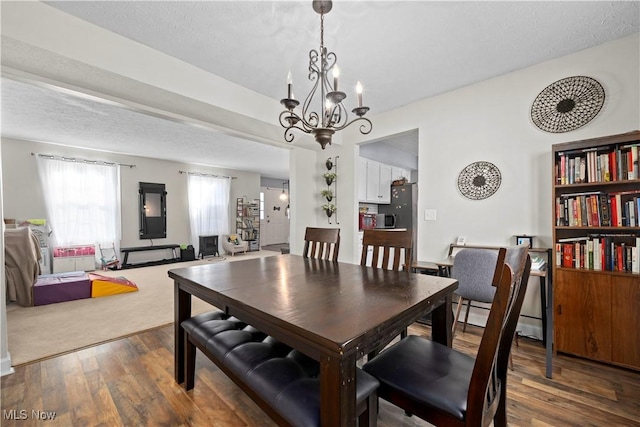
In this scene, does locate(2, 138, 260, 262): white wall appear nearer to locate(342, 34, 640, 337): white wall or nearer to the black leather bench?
the black leather bench

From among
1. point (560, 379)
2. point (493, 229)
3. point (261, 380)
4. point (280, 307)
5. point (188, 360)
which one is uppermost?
point (493, 229)

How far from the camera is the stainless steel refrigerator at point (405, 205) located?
4777 millimetres

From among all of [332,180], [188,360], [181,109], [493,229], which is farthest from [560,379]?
[181,109]

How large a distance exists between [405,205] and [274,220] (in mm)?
5545

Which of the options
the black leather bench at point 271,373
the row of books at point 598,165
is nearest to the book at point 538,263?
the row of books at point 598,165

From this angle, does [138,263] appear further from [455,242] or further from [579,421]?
[579,421]

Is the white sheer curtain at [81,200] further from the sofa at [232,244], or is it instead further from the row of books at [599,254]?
the row of books at [599,254]

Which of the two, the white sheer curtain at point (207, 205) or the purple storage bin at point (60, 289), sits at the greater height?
the white sheer curtain at point (207, 205)

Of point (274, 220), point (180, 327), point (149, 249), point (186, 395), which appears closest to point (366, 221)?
point (180, 327)

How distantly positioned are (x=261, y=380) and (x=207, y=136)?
14.1 feet

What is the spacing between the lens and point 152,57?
2.20 meters

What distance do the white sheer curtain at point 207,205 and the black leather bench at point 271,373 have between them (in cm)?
583

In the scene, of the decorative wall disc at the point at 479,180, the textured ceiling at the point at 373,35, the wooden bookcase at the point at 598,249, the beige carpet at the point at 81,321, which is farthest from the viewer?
the decorative wall disc at the point at 479,180

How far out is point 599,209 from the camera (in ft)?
6.65
